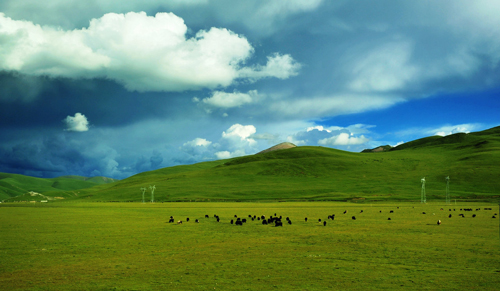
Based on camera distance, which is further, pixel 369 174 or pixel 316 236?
pixel 369 174

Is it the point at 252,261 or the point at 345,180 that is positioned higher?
the point at 345,180

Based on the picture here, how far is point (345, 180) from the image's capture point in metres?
144

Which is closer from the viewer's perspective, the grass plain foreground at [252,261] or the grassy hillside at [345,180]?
the grass plain foreground at [252,261]

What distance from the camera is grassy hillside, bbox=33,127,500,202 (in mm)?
114750

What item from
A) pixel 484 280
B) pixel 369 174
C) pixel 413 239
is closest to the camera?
pixel 484 280

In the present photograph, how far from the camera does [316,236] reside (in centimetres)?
2656

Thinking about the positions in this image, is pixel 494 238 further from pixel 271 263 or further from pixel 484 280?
pixel 271 263

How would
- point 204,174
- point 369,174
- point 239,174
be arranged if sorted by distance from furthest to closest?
point 204,174
point 239,174
point 369,174

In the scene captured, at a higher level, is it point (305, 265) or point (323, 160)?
point (323, 160)

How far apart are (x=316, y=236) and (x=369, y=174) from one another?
13669 centimetres

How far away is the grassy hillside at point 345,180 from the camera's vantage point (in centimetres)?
11475

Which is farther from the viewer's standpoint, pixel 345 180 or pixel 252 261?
pixel 345 180

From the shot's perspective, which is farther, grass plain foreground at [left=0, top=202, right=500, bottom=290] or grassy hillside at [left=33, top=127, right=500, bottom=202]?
grassy hillside at [left=33, top=127, right=500, bottom=202]

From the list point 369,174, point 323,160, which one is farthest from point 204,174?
point 369,174
